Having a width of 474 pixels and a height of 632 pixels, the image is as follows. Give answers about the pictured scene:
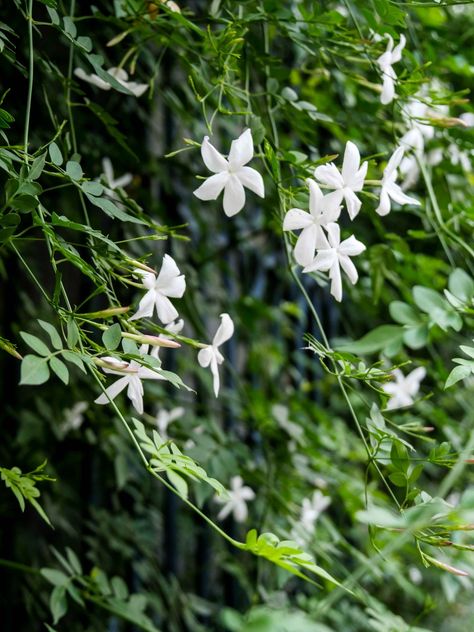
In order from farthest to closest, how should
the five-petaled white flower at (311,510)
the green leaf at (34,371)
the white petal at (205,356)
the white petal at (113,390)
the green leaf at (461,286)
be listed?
the five-petaled white flower at (311,510)
the green leaf at (461,286)
the white petal at (205,356)
the white petal at (113,390)
the green leaf at (34,371)

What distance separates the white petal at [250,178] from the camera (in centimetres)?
69

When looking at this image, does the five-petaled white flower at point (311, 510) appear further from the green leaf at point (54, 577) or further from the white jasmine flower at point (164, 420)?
the green leaf at point (54, 577)

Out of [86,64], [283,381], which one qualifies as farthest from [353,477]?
[86,64]

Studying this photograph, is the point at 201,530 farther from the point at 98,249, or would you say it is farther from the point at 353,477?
the point at 98,249

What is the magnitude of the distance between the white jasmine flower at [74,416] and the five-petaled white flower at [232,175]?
0.62 metres

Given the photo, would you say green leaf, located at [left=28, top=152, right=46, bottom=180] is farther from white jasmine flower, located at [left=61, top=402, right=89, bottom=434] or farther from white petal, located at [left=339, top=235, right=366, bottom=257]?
white jasmine flower, located at [left=61, top=402, right=89, bottom=434]

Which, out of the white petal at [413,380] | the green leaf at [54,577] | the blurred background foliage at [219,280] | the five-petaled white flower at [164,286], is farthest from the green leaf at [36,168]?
the white petal at [413,380]

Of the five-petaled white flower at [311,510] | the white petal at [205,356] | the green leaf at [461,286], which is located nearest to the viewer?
the white petal at [205,356]

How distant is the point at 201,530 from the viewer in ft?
4.98

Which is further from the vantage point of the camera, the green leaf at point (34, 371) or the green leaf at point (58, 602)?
the green leaf at point (58, 602)

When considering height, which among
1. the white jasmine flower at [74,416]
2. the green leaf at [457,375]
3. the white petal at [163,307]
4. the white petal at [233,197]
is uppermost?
the white petal at [233,197]

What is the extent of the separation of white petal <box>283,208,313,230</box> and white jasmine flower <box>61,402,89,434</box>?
0.64 m

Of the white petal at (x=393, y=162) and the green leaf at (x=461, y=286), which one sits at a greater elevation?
the white petal at (x=393, y=162)

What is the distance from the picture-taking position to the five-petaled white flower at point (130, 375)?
62cm
